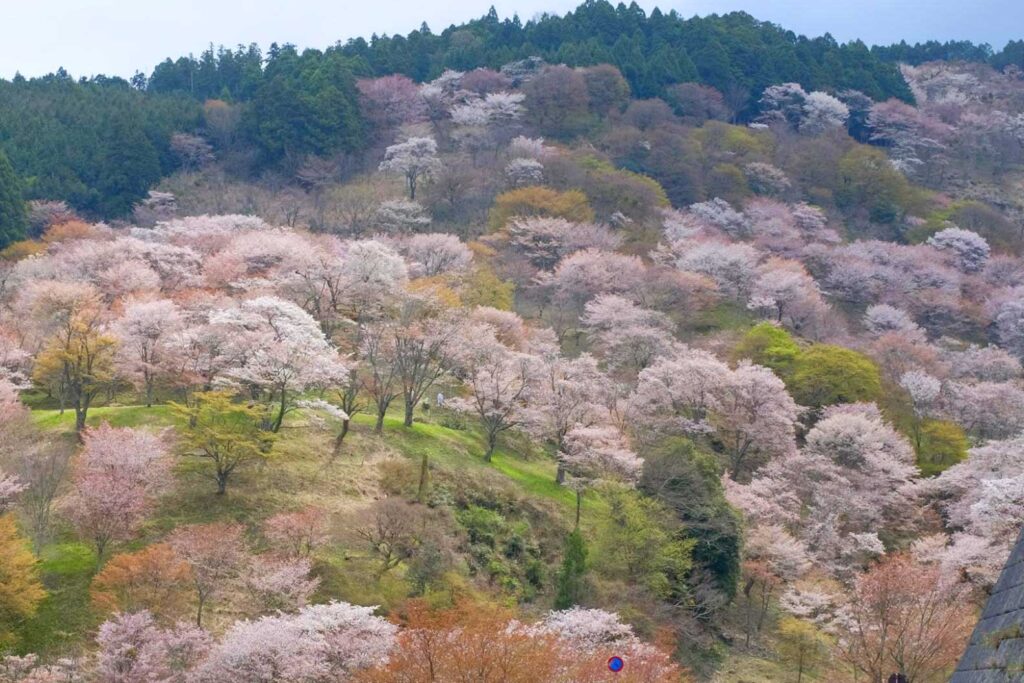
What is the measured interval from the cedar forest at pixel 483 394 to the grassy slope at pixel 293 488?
118mm

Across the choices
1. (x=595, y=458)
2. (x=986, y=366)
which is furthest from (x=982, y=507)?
(x=986, y=366)

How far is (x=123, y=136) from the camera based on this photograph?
6356 cm

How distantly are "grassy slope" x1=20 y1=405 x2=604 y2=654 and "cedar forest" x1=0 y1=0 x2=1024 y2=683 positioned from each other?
0.12m

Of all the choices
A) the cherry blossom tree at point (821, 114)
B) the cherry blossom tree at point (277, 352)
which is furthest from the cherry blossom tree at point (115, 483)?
the cherry blossom tree at point (821, 114)

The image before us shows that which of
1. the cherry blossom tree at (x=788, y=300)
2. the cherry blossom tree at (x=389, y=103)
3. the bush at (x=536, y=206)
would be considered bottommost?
the cherry blossom tree at (x=788, y=300)

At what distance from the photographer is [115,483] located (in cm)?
2183

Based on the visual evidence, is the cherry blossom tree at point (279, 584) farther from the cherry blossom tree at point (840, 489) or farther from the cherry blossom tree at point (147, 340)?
the cherry blossom tree at point (840, 489)

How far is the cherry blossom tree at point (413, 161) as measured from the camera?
6419 centimetres

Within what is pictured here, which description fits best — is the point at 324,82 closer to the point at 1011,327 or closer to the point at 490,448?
the point at 490,448

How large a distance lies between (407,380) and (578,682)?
56.2 feet

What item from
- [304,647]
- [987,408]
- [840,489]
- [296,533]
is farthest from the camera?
[987,408]

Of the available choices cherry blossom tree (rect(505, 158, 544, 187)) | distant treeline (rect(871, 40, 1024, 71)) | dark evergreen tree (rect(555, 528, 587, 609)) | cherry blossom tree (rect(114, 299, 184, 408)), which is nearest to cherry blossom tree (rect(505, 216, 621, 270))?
cherry blossom tree (rect(505, 158, 544, 187))

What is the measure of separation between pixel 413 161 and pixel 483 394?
35.6 metres

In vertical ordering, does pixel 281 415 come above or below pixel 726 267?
below
